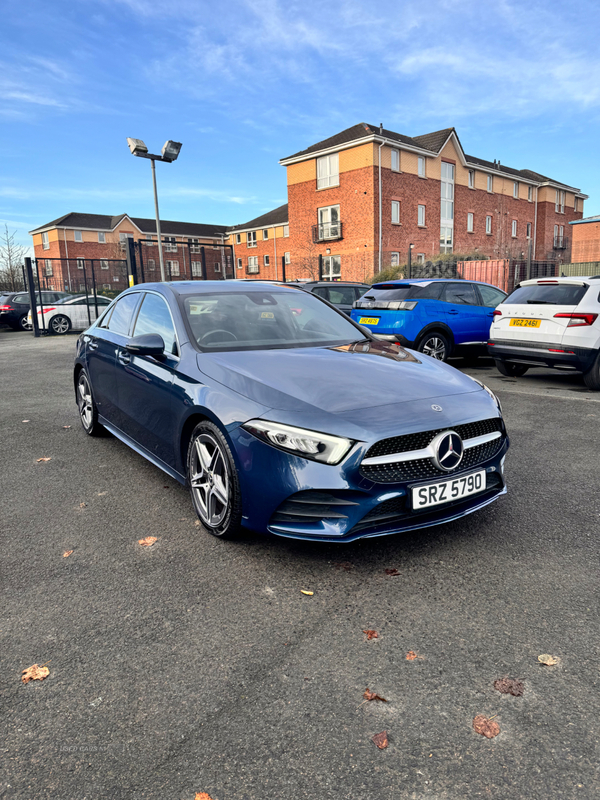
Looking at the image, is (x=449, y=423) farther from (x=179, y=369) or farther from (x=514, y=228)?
(x=514, y=228)

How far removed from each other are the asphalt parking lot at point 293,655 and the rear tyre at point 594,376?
4.63 meters

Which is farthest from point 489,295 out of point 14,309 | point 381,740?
point 14,309

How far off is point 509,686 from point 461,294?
926cm

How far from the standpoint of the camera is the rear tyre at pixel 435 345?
10.1m

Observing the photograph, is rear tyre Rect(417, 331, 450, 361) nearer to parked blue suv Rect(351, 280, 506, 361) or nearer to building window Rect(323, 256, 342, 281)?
parked blue suv Rect(351, 280, 506, 361)

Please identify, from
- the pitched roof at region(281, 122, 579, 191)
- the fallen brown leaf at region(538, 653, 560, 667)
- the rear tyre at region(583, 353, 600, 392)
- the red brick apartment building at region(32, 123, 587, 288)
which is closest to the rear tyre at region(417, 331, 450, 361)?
the rear tyre at region(583, 353, 600, 392)

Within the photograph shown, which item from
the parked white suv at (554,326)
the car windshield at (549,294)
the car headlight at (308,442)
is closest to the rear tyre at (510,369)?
the parked white suv at (554,326)

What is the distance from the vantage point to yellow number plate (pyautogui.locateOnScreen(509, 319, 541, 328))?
835 centimetres

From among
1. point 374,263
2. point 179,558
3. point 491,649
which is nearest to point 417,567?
point 491,649

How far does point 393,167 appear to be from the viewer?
35562mm

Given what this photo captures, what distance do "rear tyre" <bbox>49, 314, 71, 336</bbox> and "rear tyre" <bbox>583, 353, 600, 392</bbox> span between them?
61.4ft

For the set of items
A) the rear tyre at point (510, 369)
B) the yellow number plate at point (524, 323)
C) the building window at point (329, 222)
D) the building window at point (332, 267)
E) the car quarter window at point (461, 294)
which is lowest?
the rear tyre at point (510, 369)

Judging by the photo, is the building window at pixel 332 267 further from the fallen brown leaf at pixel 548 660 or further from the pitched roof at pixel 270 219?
the fallen brown leaf at pixel 548 660

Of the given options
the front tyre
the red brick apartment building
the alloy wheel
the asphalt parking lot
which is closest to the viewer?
the asphalt parking lot
